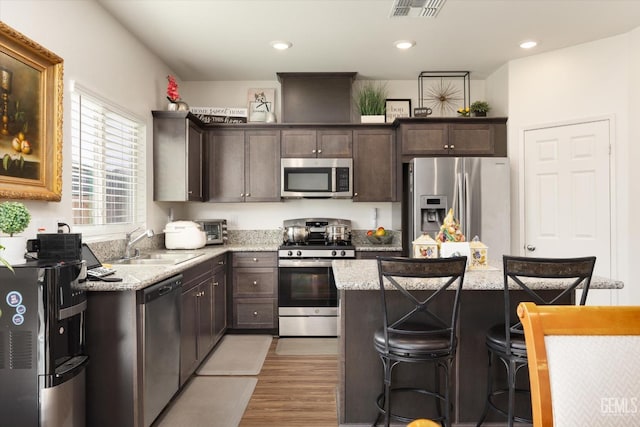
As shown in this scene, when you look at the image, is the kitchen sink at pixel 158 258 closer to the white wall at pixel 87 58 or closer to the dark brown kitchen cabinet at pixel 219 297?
the dark brown kitchen cabinet at pixel 219 297

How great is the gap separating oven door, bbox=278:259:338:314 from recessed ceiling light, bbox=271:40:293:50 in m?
2.03

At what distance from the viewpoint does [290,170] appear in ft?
14.8

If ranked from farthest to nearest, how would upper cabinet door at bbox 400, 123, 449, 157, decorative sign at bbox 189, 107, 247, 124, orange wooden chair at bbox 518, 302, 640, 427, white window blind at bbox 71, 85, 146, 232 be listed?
decorative sign at bbox 189, 107, 247, 124
upper cabinet door at bbox 400, 123, 449, 157
white window blind at bbox 71, 85, 146, 232
orange wooden chair at bbox 518, 302, 640, 427

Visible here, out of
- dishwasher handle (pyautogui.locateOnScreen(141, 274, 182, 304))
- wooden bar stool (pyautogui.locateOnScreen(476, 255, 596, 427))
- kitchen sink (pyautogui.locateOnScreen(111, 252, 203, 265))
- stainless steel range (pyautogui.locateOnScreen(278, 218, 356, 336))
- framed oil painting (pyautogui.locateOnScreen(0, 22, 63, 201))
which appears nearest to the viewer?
wooden bar stool (pyautogui.locateOnScreen(476, 255, 596, 427))

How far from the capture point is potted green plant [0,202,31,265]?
1809 millimetres

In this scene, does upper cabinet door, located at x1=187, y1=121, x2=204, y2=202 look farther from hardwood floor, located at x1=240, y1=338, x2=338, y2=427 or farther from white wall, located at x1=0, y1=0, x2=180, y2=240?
hardwood floor, located at x1=240, y1=338, x2=338, y2=427

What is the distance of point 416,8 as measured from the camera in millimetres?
3064

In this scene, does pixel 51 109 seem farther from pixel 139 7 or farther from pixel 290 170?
pixel 290 170

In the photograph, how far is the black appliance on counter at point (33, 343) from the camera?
69.2 inches

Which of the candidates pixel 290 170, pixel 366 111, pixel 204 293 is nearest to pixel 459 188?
pixel 366 111

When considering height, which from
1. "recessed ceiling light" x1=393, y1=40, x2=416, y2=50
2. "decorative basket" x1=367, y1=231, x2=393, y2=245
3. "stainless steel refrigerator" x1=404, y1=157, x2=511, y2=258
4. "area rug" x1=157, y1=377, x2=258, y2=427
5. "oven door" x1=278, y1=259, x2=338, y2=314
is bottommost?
"area rug" x1=157, y1=377, x2=258, y2=427

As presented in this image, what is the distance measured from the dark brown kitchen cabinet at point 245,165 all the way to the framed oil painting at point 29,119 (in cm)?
211

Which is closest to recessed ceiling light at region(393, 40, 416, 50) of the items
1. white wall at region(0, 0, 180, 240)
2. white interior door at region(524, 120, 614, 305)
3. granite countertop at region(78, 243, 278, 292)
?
white interior door at region(524, 120, 614, 305)

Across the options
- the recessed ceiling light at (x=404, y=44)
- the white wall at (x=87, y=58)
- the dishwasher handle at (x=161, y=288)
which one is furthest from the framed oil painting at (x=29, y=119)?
the recessed ceiling light at (x=404, y=44)
